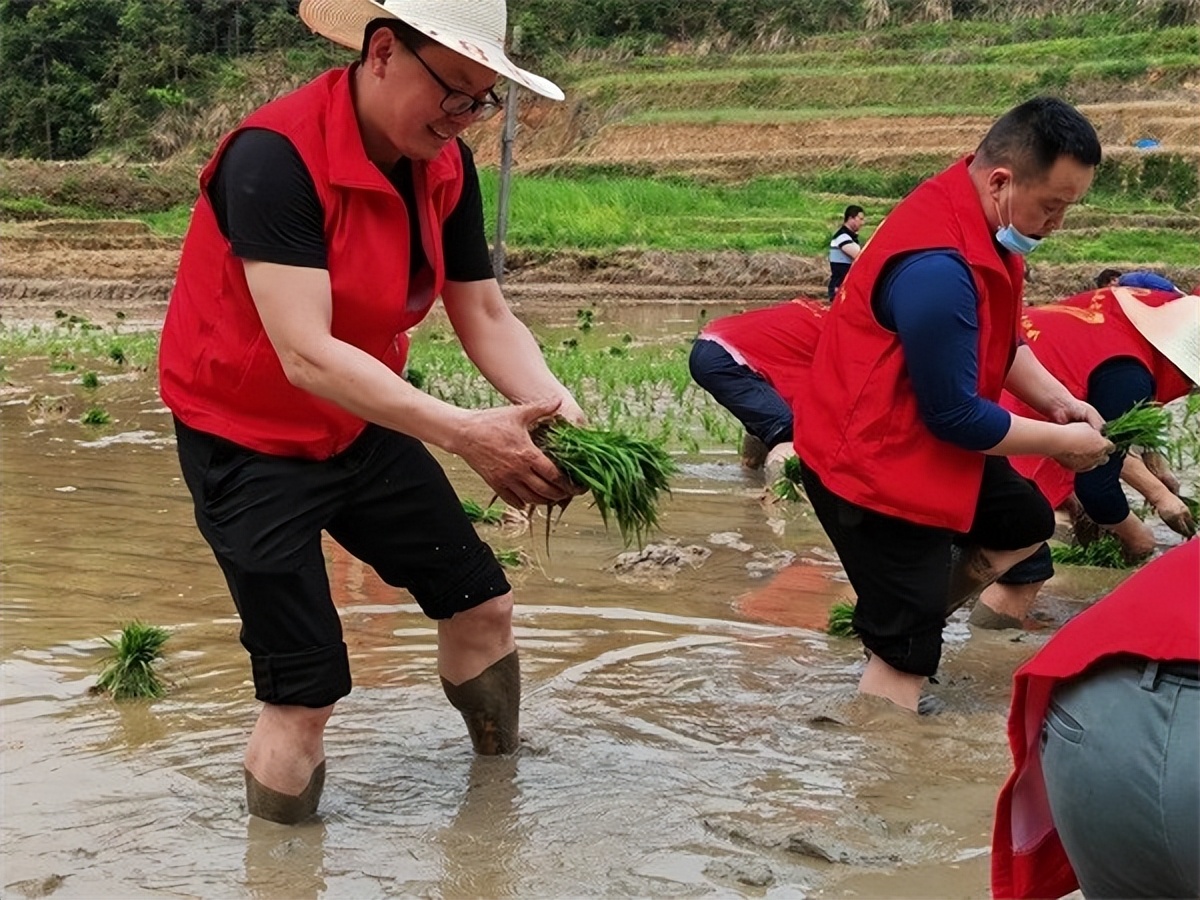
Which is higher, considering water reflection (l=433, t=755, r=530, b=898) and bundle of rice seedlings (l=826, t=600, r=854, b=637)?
water reflection (l=433, t=755, r=530, b=898)

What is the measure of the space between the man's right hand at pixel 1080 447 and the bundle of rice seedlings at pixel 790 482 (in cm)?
220

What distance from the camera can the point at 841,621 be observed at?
515 cm

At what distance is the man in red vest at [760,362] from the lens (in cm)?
751

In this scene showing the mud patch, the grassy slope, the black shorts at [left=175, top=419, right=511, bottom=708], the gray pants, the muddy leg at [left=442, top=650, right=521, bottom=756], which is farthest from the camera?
the grassy slope

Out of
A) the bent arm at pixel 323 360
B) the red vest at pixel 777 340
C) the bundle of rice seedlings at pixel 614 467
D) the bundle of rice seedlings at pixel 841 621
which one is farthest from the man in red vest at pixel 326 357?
the red vest at pixel 777 340

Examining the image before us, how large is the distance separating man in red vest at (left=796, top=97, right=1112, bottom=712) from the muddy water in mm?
435

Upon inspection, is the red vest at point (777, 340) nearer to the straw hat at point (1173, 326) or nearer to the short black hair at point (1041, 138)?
the straw hat at point (1173, 326)

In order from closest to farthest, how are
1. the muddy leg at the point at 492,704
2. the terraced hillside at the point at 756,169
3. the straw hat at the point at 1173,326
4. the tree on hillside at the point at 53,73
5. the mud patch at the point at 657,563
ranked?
the muddy leg at the point at 492,704, the straw hat at the point at 1173,326, the mud patch at the point at 657,563, the terraced hillside at the point at 756,169, the tree on hillside at the point at 53,73

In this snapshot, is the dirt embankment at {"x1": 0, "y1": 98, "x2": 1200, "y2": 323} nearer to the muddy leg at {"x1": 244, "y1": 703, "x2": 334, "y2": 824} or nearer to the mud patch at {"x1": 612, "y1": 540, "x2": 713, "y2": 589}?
the mud patch at {"x1": 612, "y1": 540, "x2": 713, "y2": 589}

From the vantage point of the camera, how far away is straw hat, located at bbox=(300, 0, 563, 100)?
305 cm

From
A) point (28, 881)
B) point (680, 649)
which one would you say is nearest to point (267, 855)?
point (28, 881)

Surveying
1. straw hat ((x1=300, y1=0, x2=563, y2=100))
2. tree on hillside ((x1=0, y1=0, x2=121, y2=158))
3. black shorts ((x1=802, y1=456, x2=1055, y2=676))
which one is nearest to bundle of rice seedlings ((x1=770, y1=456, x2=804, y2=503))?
black shorts ((x1=802, y1=456, x2=1055, y2=676))

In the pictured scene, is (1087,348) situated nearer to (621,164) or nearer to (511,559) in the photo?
(511,559)

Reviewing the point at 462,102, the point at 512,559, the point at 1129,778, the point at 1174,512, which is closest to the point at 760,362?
the point at 512,559
